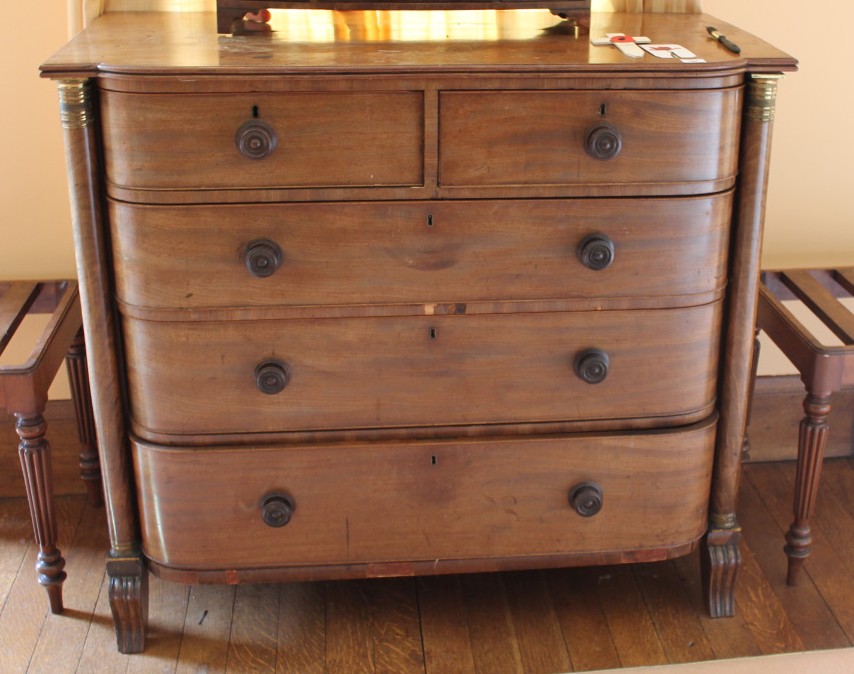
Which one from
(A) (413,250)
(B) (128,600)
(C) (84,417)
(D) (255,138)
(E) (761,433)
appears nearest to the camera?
(D) (255,138)

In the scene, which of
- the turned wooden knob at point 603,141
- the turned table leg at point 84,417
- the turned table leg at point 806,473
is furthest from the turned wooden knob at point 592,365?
the turned table leg at point 84,417

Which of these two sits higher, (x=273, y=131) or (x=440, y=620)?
(x=273, y=131)

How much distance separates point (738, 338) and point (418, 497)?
2.08 feet

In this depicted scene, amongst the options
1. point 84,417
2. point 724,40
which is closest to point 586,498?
point 724,40

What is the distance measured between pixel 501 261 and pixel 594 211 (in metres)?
0.17

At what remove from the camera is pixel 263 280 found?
69.5 inches

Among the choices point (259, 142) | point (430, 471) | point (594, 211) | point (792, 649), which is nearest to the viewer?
point (259, 142)

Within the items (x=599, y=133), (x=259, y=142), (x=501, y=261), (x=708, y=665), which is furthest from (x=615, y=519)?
(x=259, y=142)

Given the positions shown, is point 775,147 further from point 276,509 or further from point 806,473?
point 276,509

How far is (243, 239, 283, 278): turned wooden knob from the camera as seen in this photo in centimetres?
173

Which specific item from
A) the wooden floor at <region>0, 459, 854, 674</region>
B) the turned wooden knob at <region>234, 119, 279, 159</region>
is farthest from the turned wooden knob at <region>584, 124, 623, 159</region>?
the wooden floor at <region>0, 459, 854, 674</region>

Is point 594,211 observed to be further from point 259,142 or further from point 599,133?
point 259,142

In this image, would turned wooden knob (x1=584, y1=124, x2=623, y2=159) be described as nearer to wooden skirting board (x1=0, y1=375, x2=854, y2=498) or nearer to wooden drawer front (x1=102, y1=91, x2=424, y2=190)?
wooden drawer front (x1=102, y1=91, x2=424, y2=190)

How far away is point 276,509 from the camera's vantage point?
190 cm
